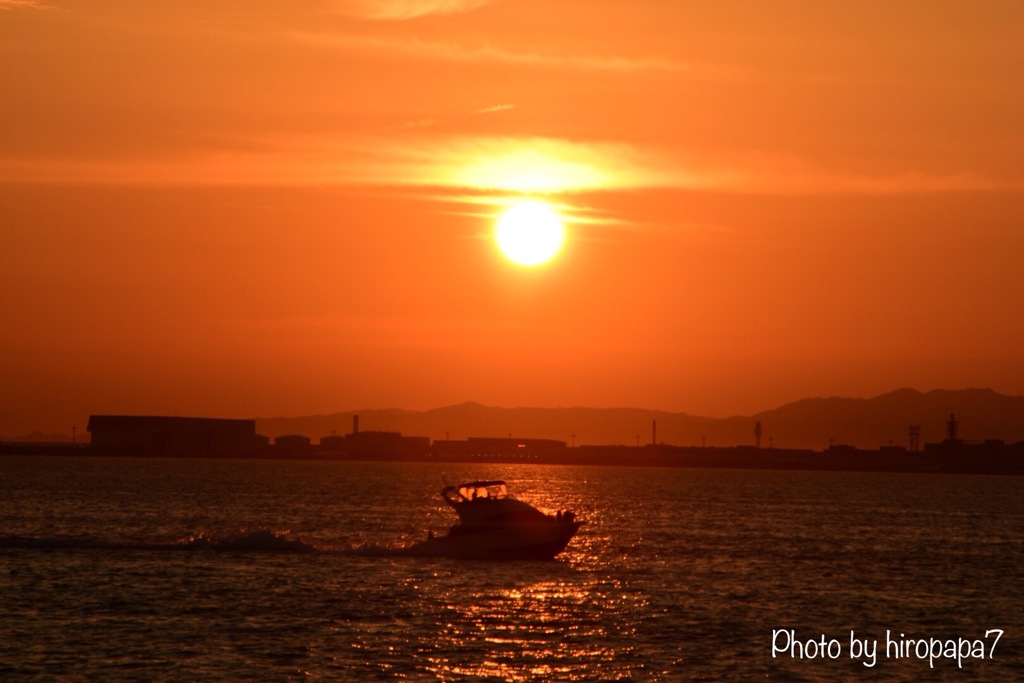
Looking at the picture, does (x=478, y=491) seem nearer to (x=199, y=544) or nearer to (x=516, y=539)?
(x=516, y=539)

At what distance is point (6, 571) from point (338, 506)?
71977 mm

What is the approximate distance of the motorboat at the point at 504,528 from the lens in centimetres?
8206

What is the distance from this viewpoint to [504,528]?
8206 centimetres

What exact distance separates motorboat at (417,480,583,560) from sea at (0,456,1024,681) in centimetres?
123

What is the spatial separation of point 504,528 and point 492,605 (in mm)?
18351

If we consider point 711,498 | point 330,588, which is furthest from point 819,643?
point 711,498

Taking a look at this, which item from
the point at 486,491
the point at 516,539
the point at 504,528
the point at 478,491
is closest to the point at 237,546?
the point at 478,491

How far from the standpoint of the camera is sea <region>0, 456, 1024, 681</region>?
4934cm

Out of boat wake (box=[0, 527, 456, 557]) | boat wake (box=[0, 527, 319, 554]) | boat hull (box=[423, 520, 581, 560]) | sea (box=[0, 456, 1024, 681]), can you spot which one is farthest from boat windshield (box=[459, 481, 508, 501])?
boat wake (box=[0, 527, 319, 554])

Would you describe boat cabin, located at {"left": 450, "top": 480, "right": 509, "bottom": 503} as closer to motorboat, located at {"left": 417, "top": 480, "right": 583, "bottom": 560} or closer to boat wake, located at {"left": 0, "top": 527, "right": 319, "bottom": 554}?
motorboat, located at {"left": 417, "top": 480, "right": 583, "bottom": 560}

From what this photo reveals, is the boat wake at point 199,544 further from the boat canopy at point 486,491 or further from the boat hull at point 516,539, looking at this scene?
the boat canopy at point 486,491

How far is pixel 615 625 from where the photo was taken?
58.6 m

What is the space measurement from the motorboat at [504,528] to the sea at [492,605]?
123cm

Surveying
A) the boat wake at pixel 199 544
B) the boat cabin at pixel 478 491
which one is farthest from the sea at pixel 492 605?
the boat cabin at pixel 478 491
